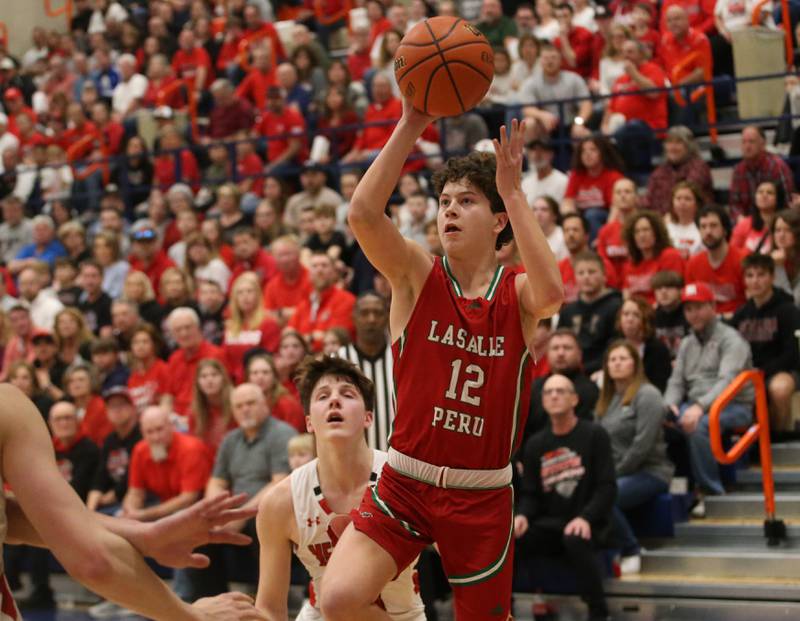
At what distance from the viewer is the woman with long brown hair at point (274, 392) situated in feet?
33.2

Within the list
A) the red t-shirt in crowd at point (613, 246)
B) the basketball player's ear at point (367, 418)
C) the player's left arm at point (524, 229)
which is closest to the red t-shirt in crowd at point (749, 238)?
the red t-shirt in crowd at point (613, 246)

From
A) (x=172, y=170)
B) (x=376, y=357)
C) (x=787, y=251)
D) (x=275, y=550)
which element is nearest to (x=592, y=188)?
(x=787, y=251)

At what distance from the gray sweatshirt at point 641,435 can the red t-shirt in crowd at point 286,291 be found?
377 cm

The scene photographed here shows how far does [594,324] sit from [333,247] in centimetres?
346

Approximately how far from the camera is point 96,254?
47.2 ft

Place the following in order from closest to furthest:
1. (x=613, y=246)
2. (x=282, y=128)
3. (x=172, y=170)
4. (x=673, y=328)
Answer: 1. (x=673, y=328)
2. (x=613, y=246)
3. (x=282, y=128)
4. (x=172, y=170)

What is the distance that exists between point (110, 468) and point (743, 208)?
5.67 meters

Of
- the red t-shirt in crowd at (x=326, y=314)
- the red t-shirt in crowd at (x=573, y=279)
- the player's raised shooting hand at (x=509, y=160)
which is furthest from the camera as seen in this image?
the red t-shirt in crowd at (x=326, y=314)

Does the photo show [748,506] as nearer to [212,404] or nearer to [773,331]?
[773,331]

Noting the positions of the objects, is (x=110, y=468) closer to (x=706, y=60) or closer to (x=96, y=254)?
(x=96, y=254)

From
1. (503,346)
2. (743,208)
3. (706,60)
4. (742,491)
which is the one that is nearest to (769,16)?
(706,60)

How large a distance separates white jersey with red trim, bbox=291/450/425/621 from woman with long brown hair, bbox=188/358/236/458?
4704 millimetres

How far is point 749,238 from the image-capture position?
1041 centimetres

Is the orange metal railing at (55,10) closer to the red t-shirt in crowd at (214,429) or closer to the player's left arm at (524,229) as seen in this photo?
the red t-shirt in crowd at (214,429)
